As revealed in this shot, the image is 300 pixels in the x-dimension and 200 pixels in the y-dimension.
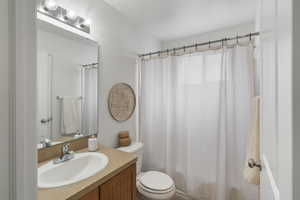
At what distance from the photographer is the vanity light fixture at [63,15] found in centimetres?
119

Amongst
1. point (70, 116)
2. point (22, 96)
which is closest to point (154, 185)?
point (70, 116)

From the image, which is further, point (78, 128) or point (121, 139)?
point (121, 139)

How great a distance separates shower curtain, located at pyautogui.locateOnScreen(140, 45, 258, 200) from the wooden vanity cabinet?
83 cm

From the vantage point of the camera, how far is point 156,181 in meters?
1.66

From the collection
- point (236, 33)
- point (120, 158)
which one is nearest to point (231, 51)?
point (236, 33)

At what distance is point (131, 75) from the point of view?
2.15 metres

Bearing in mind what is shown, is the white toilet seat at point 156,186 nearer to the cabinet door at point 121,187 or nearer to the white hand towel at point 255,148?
the cabinet door at point 121,187

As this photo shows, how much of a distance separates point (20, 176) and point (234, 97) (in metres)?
1.72

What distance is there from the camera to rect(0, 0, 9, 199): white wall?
40 centimetres

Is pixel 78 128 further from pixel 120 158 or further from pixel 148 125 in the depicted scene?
pixel 148 125

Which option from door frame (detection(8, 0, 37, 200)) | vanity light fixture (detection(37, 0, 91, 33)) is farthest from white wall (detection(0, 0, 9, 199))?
vanity light fixture (detection(37, 0, 91, 33))

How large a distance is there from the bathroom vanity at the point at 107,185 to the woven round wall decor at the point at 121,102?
1.74 feet

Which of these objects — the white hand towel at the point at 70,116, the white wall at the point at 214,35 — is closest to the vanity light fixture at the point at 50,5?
the white hand towel at the point at 70,116

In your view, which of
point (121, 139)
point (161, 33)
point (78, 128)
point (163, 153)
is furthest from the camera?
point (161, 33)
